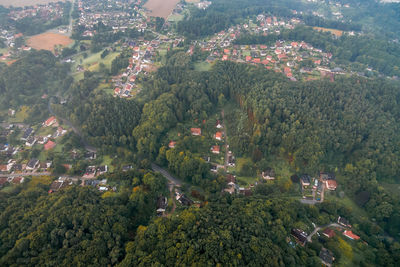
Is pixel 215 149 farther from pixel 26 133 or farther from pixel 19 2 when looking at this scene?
pixel 19 2

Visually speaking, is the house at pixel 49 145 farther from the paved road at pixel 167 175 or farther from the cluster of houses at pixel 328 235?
the cluster of houses at pixel 328 235

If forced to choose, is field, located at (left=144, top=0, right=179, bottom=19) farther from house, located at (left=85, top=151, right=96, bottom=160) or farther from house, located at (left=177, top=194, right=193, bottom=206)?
house, located at (left=177, top=194, right=193, bottom=206)

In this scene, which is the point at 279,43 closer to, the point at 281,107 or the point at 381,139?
the point at 281,107

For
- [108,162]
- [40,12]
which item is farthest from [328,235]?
[40,12]

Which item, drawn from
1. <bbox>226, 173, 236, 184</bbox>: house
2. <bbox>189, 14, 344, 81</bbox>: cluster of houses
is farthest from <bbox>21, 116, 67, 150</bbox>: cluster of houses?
<bbox>189, 14, 344, 81</bbox>: cluster of houses

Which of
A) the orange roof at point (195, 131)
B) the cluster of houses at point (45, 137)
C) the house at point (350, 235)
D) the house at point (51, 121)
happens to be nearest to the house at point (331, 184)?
the house at point (350, 235)

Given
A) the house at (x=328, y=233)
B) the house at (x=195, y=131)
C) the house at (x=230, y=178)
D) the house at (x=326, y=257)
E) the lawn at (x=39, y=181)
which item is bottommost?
the lawn at (x=39, y=181)
